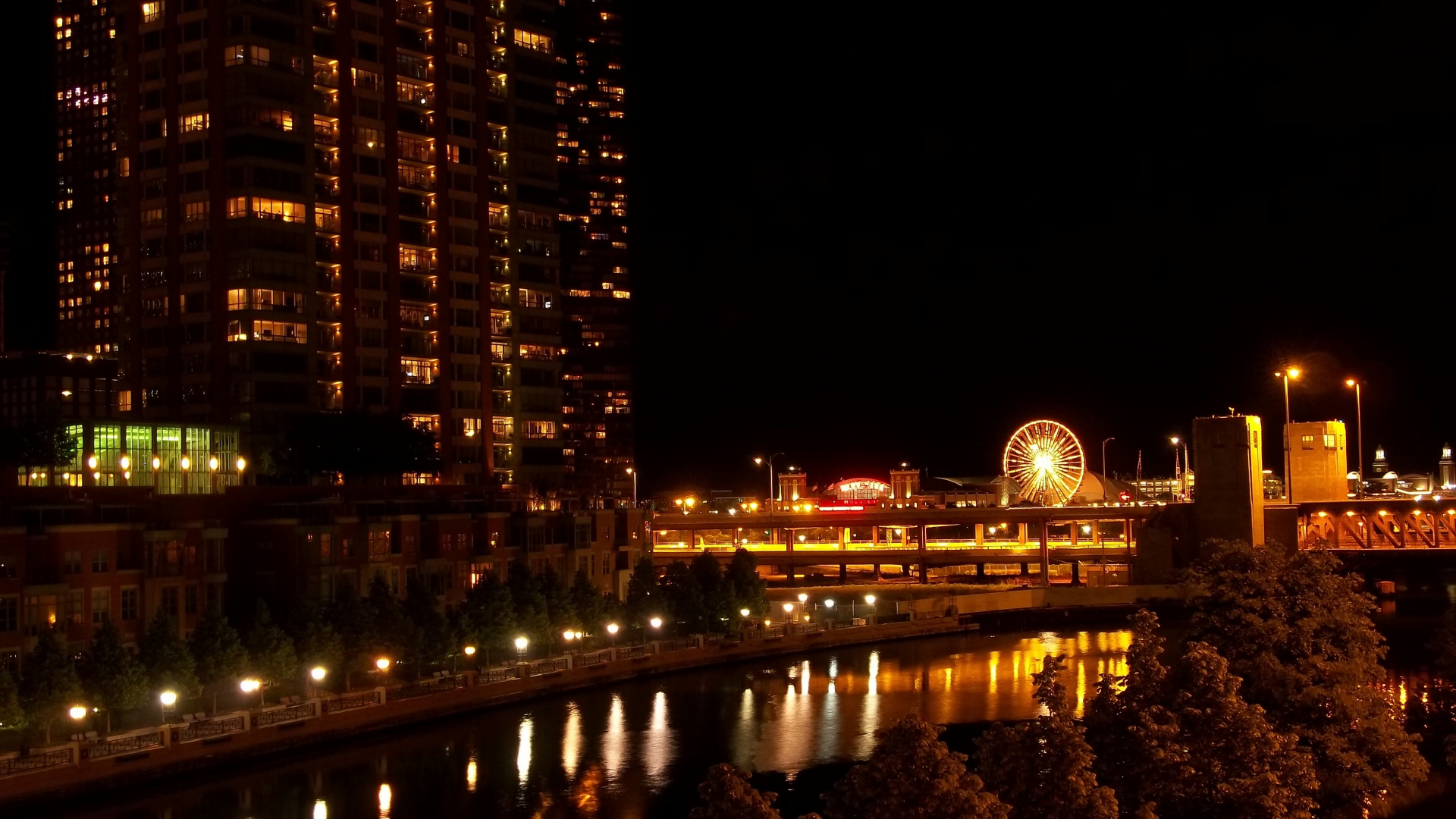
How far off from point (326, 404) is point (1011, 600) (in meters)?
46.0

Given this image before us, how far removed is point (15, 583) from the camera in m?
50.1

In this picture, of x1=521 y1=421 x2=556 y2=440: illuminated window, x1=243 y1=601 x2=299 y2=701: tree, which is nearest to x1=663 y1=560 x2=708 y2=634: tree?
x1=243 y1=601 x2=299 y2=701: tree

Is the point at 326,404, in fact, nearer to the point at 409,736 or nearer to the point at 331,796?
the point at 409,736

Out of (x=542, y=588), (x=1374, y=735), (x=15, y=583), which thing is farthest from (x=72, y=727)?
(x=1374, y=735)

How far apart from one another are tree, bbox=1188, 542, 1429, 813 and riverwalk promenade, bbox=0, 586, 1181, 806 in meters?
28.5

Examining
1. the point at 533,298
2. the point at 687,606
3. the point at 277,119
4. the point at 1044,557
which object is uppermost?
the point at 277,119

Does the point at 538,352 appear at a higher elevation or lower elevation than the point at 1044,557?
higher

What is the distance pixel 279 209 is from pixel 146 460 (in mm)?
17691

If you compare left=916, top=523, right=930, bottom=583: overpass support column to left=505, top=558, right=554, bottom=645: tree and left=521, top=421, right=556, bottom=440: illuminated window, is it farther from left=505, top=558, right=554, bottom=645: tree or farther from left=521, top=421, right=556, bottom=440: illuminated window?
left=505, top=558, right=554, bottom=645: tree

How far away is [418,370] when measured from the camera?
333ft

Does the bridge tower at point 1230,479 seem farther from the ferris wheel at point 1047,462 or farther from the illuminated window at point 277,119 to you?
the illuminated window at point 277,119

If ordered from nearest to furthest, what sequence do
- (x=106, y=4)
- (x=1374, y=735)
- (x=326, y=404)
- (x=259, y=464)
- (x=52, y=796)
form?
(x=1374, y=735)
(x=52, y=796)
(x=259, y=464)
(x=326, y=404)
(x=106, y=4)

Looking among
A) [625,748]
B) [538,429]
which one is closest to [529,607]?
[625,748]

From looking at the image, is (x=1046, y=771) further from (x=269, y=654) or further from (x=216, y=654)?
(x=269, y=654)
